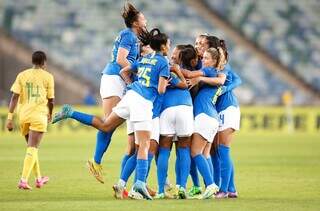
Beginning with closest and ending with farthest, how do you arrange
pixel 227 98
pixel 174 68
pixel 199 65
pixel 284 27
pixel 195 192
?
pixel 174 68
pixel 195 192
pixel 199 65
pixel 227 98
pixel 284 27

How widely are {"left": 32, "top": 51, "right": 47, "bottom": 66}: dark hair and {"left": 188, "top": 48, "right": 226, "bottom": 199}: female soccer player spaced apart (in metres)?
2.34

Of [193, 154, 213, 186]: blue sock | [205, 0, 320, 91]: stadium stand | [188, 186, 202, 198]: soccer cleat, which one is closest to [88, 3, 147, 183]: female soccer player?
[188, 186, 202, 198]: soccer cleat

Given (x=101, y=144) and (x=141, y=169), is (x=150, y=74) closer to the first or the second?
(x=141, y=169)

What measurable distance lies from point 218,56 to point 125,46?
1274 mm

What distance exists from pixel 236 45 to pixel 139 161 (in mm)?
31378

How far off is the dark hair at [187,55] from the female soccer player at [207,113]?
16 centimetres

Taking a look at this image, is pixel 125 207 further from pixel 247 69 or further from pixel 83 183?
pixel 247 69

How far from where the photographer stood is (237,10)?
45.1 meters

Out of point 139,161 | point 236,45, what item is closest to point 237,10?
point 236,45

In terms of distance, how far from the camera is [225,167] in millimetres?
14508

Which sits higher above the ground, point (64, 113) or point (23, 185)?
point (64, 113)

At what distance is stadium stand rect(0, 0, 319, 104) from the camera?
4188 centimetres

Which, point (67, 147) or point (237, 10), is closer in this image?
point (67, 147)

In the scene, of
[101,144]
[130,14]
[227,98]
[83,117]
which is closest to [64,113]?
[83,117]
